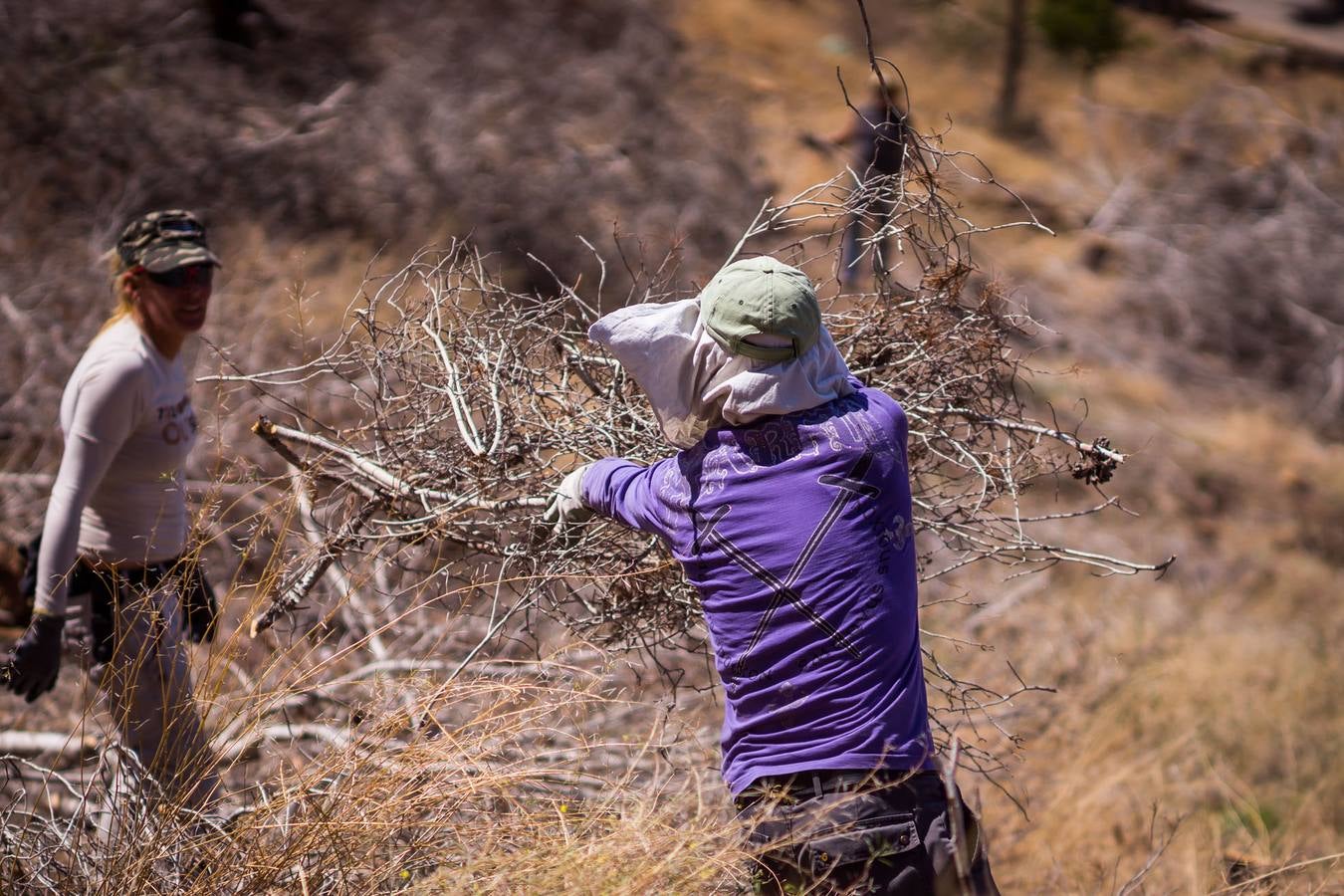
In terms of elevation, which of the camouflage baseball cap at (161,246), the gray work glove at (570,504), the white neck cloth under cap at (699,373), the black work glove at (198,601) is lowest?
the black work glove at (198,601)

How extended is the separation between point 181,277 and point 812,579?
5.49 ft

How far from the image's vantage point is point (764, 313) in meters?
1.88

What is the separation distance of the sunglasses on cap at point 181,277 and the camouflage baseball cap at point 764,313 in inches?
54.6

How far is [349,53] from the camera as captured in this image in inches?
381

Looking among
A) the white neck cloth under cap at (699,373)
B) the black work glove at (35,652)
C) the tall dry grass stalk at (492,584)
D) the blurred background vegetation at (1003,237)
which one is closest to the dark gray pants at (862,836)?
the tall dry grass stalk at (492,584)

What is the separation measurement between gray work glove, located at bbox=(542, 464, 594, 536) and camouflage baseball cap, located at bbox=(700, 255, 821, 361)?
0.44 metres

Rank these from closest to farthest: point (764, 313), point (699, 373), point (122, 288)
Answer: point (764, 313), point (699, 373), point (122, 288)

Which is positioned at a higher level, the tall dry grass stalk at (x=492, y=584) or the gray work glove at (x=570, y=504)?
the gray work glove at (x=570, y=504)

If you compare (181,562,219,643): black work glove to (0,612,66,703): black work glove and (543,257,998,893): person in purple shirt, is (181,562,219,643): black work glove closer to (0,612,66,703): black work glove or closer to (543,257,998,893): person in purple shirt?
(0,612,66,703): black work glove

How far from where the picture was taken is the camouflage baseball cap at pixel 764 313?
6.18 feet

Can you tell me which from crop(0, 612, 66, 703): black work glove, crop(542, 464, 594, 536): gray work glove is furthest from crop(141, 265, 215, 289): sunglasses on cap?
crop(542, 464, 594, 536): gray work glove

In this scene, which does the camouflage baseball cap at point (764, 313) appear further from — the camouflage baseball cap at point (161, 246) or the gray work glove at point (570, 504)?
the camouflage baseball cap at point (161, 246)

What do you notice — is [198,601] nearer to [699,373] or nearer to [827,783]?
[699,373]

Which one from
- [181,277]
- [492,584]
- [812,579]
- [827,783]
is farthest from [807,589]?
[181,277]
